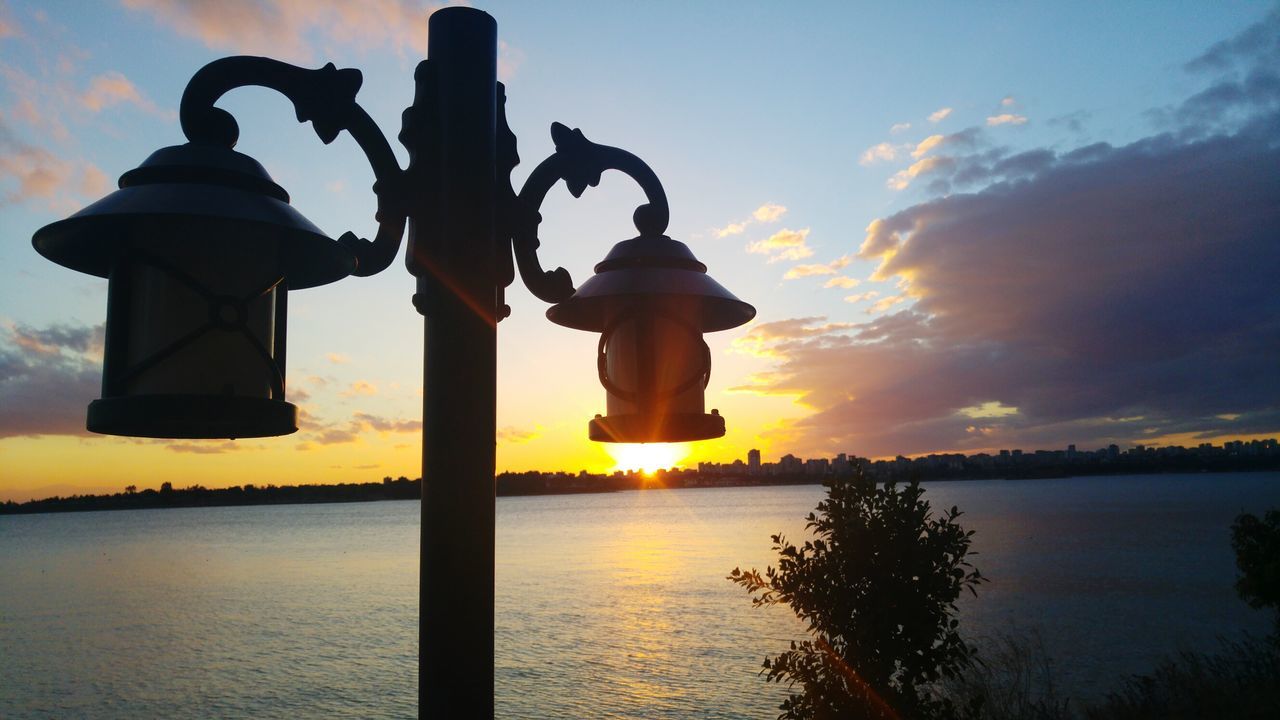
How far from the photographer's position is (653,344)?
109 inches

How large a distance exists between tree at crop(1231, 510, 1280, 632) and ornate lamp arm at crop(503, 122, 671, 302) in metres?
15.3

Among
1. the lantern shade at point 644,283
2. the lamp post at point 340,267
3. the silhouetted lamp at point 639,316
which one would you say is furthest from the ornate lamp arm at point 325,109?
the lantern shade at point 644,283

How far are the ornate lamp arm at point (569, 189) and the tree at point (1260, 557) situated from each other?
15338 mm

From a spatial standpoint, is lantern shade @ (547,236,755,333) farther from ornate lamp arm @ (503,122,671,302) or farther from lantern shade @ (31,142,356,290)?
lantern shade @ (31,142,356,290)

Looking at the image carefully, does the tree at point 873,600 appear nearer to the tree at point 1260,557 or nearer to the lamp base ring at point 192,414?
the lamp base ring at point 192,414

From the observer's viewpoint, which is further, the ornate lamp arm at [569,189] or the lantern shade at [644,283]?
the lantern shade at [644,283]

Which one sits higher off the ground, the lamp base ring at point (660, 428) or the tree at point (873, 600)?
the lamp base ring at point (660, 428)

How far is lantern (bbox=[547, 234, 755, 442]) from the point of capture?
9.09 feet

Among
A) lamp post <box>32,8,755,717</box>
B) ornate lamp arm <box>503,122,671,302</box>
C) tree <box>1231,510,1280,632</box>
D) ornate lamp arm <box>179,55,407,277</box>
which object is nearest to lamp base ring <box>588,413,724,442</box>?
ornate lamp arm <box>503,122,671,302</box>

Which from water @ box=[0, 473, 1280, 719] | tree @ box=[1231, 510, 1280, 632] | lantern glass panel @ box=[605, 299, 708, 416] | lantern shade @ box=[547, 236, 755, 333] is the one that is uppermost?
lantern shade @ box=[547, 236, 755, 333]

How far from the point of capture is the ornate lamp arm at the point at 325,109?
2.35 metres

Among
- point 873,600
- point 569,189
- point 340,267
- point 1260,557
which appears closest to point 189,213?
point 340,267

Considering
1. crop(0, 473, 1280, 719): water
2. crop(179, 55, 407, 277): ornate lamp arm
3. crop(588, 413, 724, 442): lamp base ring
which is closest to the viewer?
crop(179, 55, 407, 277): ornate lamp arm

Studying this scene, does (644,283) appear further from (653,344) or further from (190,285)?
(190,285)
